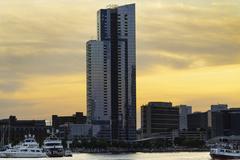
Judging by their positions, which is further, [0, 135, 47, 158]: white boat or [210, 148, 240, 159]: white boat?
[0, 135, 47, 158]: white boat

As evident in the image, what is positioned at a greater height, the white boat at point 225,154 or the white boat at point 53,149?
the white boat at point 53,149

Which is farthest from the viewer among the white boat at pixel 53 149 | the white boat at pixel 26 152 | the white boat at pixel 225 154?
the white boat at pixel 53 149

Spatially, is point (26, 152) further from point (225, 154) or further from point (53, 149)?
point (225, 154)

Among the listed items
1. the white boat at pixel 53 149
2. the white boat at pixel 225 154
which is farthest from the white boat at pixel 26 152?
the white boat at pixel 225 154

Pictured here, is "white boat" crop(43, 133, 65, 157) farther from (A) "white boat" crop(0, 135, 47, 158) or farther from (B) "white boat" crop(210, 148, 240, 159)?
(B) "white boat" crop(210, 148, 240, 159)

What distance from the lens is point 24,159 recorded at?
174 meters

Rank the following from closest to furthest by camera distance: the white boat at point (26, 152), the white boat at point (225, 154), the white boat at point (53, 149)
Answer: the white boat at point (225, 154), the white boat at point (26, 152), the white boat at point (53, 149)

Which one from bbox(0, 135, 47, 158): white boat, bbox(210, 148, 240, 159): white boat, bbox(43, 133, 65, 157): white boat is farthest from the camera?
bbox(43, 133, 65, 157): white boat

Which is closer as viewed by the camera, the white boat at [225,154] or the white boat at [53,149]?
the white boat at [225,154]

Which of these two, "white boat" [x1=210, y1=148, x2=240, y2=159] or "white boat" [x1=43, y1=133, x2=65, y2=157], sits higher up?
"white boat" [x1=43, y1=133, x2=65, y2=157]

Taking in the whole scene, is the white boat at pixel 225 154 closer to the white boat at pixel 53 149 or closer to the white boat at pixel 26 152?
the white boat at pixel 26 152

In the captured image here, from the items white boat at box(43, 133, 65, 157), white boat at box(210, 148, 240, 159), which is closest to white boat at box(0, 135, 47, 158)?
white boat at box(43, 133, 65, 157)

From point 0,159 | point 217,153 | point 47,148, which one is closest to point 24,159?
point 0,159

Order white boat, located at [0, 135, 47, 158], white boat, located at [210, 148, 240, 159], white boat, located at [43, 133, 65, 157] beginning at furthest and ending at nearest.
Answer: white boat, located at [43, 133, 65, 157]
white boat, located at [0, 135, 47, 158]
white boat, located at [210, 148, 240, 159]
